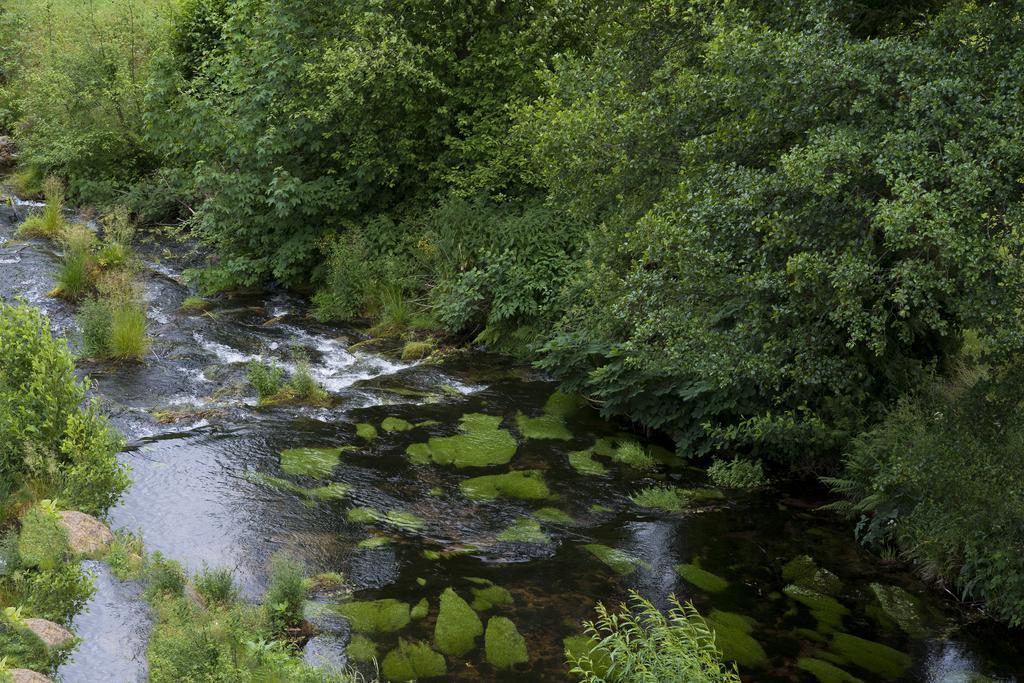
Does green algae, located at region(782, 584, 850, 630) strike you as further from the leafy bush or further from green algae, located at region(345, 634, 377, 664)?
green algae, located at region(345, 634, 377, 664)

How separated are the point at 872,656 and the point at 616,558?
2535mm

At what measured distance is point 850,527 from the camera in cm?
1002

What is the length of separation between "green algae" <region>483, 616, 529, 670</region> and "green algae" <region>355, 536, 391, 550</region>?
1.67 metres

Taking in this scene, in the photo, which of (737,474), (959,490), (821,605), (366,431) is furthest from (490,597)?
(959,490)

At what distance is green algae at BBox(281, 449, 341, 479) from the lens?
10500 millimetres

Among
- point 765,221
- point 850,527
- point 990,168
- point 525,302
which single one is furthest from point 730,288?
point 525,302

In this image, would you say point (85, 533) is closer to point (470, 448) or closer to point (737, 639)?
point (470, 448)

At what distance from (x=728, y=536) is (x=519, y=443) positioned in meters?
3.17

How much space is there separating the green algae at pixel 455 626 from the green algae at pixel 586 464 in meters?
3.35

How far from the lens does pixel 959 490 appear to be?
808 cm

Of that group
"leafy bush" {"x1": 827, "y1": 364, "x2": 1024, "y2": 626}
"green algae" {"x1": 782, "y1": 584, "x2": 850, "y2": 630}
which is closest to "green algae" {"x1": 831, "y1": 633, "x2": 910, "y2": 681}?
"green algae" {"x1": 782, "y1": 584, "x2": 850, "y2": 630}

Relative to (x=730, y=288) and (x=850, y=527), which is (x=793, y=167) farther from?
(x=850, y=527)

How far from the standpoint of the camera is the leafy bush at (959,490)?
7727 millimetres

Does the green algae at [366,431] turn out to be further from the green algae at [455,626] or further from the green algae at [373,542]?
the green algae at [455,626]
